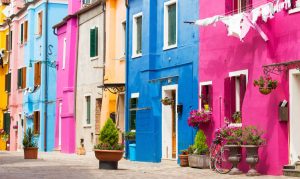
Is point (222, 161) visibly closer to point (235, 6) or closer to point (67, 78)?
point (235, 6)

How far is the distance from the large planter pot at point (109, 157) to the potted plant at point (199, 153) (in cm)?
229

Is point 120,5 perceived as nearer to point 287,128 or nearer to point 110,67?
point 110,67

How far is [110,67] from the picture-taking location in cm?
3134

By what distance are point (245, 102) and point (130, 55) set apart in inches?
385

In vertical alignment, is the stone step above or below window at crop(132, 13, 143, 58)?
below

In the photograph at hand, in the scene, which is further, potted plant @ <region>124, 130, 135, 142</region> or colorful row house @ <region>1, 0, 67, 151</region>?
colorful row house @ <region>1, 0, 67, 151</region>

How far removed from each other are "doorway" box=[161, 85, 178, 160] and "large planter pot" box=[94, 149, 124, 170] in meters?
4.44

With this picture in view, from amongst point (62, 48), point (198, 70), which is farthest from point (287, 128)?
point (62, 48)

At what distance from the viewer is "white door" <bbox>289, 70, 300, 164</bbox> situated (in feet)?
59.5

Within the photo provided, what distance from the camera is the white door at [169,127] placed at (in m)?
25.5

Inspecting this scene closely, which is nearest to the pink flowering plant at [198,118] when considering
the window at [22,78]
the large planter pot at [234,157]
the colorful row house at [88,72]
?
the large planter pot at [234,157]

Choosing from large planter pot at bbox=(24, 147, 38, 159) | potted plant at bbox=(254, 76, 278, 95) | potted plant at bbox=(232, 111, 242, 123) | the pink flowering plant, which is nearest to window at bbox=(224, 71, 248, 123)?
potted plant at bbox=(232, 111, 242, 123)

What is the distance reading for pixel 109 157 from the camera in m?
21.3

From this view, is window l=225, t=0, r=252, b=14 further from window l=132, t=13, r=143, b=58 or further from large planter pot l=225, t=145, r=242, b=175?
window l=132, t=13, r=143, b=58
